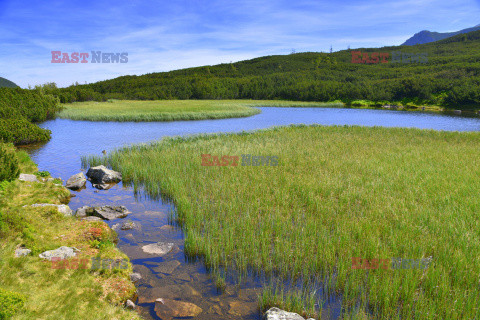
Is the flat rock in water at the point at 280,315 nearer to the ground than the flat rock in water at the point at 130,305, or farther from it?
farther from it

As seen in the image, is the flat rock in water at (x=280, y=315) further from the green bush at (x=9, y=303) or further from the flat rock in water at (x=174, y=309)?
the green bush at (x=9, y=303)

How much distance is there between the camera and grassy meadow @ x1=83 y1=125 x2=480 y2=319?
577cm

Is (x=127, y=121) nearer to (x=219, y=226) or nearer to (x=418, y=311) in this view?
(x=219, y=226)

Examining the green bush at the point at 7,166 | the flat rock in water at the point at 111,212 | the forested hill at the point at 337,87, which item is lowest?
the flat rock in water at the point at 111,212

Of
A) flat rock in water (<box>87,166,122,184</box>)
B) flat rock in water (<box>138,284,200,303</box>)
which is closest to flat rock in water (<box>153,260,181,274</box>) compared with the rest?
flat rock in water (<box>138,284,200,303</box>)

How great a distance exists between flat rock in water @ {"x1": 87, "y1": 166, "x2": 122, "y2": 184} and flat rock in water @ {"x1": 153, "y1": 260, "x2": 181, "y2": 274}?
28.9 ft

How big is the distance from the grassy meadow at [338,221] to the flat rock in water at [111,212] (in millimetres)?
2000

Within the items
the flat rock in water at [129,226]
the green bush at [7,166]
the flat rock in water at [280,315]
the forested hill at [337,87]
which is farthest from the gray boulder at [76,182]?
the forested hill at [337,87]

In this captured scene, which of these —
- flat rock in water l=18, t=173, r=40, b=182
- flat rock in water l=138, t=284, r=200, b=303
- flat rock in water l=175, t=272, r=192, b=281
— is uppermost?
flat rock in water l=18, t=173, r=40, b=182

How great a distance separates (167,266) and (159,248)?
97 centimetres

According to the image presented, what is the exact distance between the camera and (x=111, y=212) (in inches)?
421

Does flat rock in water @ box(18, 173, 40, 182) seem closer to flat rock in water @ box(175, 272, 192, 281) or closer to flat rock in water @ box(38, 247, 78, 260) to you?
flat rock in water @ box(38, 247, 78, 260)

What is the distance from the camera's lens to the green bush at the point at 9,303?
4.41 m

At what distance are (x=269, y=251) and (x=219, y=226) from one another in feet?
6.97
